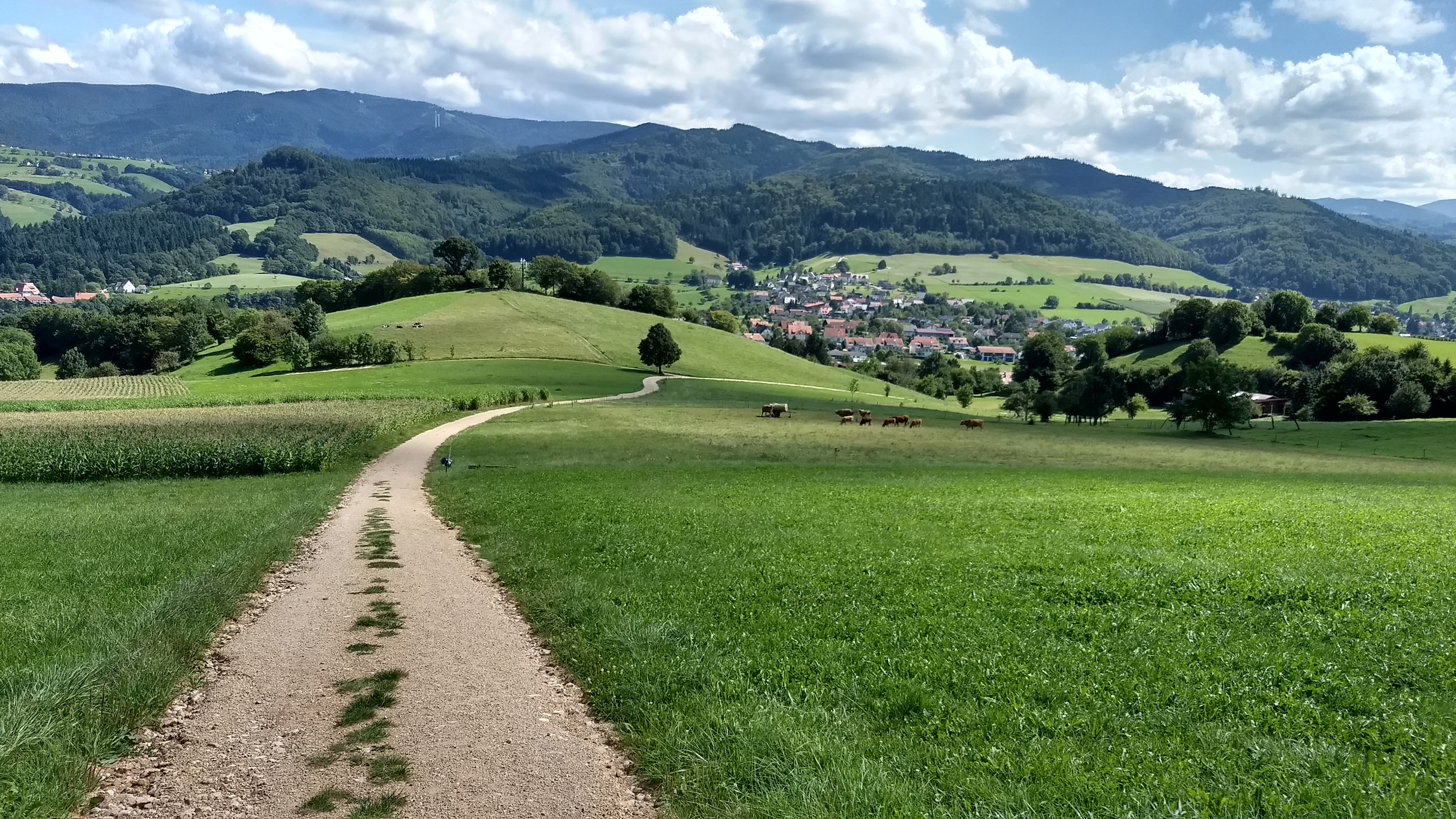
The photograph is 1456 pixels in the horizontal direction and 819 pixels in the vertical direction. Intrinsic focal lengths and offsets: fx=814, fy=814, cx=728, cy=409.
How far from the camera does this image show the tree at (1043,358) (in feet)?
509

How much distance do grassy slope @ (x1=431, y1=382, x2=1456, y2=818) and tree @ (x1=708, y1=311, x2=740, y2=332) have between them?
13715 cm

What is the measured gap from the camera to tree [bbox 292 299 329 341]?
349ft

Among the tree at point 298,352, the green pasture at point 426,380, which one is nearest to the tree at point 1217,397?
the green pasture at point 426,380

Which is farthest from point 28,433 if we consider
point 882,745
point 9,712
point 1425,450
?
point 1425,450

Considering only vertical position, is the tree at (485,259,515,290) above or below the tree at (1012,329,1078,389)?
above

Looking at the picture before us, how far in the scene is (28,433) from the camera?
44.7m

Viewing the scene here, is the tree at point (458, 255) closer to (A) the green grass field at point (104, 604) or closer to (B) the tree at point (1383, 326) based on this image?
(A) the green grass field at point (104, 604)

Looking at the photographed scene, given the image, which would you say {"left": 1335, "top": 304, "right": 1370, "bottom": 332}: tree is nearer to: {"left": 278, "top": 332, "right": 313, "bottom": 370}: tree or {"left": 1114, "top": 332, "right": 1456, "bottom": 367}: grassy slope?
{"left": 1114, "top": 332, "right": 1456, "bottom": 367}: grassy slope

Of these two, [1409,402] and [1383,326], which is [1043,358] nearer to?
[1409,402]

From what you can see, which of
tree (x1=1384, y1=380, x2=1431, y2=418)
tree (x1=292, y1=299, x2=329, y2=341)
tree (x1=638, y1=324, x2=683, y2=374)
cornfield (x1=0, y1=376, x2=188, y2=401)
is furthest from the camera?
tree (x1=638, y1=324, x2=683, y2=374)

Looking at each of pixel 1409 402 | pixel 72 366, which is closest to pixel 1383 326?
pixel 1409 402

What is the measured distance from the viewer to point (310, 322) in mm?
107125

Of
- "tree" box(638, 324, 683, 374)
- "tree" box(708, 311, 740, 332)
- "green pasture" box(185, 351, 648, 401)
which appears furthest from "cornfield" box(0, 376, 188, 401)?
"tree" box(708, 311, 740, 332)

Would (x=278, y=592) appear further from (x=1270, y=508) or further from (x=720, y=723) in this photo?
(x=1270, y=508)
